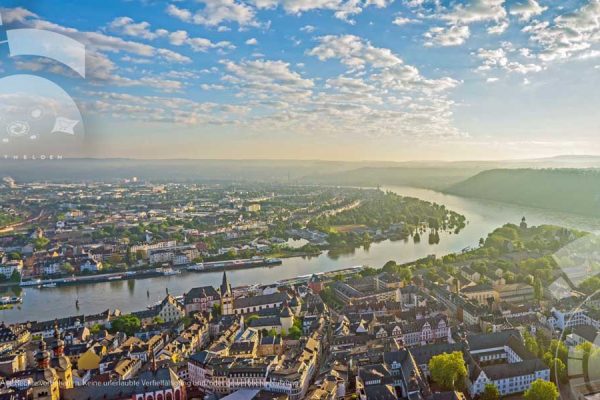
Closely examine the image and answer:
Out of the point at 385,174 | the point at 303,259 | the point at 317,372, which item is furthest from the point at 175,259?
the point at 385,174

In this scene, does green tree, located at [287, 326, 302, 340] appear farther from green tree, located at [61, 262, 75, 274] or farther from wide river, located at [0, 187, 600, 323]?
green tree, located at [61, 262, 75, 274]

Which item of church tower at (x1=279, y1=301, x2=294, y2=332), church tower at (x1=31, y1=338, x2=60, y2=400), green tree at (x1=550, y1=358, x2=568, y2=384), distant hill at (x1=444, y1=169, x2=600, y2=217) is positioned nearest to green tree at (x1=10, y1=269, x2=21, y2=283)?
church tower at (x1=31, y1=338, x2=60, y2=400)

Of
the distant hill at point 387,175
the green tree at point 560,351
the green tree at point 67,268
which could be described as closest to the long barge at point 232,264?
the green tree at point 67,268

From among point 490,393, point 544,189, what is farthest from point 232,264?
point 544,189

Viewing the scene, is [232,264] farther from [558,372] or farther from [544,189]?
[544,189]

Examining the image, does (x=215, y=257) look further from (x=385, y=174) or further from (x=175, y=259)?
(x=385, y=174)

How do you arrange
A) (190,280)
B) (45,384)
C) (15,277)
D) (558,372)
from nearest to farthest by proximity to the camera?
1. (45,384)
2. (558,372)
3. (15,277)
4. (190,280)

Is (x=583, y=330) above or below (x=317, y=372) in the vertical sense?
above
